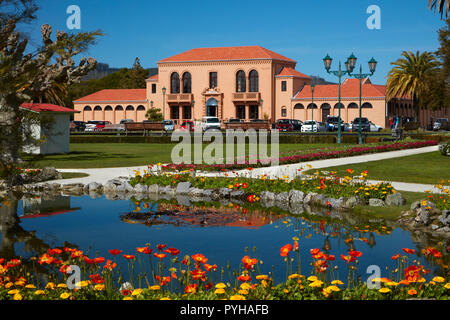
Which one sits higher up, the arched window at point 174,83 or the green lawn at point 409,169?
the arched window at point 174,83

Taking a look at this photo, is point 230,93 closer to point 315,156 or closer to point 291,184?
point 315,156

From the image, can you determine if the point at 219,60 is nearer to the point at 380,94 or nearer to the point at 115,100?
the point at 115,100

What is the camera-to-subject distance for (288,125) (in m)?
59.0

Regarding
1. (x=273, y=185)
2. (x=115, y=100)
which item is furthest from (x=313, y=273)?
(x=115, y=100)

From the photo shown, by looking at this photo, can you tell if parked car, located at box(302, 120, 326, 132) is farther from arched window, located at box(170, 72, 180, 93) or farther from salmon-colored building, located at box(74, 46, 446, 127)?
arched window, located at box(170, 72, 180, 93)

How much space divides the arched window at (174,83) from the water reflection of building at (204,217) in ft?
211

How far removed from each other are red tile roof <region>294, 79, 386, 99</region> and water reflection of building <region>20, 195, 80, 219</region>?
56.1 metres

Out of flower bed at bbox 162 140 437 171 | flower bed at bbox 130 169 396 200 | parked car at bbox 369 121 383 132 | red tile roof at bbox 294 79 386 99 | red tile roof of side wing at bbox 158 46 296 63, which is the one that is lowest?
flower bed at bbox 130 169 396 200

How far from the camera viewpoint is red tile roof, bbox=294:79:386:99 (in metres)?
66.4

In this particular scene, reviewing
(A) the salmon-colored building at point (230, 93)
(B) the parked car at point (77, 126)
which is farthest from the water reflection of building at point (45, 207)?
(A) the salmon-colored building at point (230, 93)

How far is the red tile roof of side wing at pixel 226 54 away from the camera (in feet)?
236

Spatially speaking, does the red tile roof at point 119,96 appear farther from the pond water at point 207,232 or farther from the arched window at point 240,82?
the pond water at point 207,232

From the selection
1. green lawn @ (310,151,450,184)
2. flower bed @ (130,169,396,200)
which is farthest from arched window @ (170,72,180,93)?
flower bed @ (130,169,396,200)

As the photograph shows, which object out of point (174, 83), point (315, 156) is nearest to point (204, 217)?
point (315, 156)
